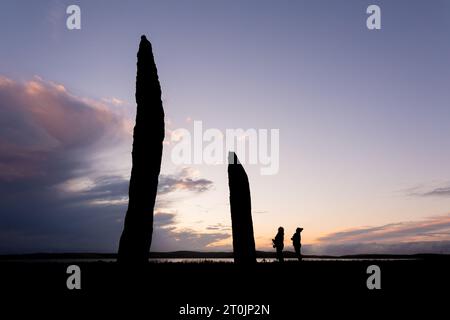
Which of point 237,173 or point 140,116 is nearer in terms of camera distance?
point 140,116

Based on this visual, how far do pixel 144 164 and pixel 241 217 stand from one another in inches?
220

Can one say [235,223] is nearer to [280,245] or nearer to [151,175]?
[151,175]

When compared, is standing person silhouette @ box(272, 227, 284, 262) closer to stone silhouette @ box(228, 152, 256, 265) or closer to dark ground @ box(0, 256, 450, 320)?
dark ground @ box(0, 256, 450, 320)

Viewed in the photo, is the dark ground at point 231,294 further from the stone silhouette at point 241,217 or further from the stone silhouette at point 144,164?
the stone silhouette at point 144,164

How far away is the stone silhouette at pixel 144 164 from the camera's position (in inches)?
549

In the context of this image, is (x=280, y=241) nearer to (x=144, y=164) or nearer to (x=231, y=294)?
(x=231, y=294)

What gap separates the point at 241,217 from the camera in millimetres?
18547

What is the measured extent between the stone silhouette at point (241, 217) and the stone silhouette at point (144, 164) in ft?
16.2

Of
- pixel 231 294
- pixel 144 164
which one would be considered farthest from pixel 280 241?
pixel 144 164

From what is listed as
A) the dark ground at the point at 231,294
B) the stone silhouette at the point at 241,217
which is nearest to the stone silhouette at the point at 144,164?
the dark ground at the point at 231,294
